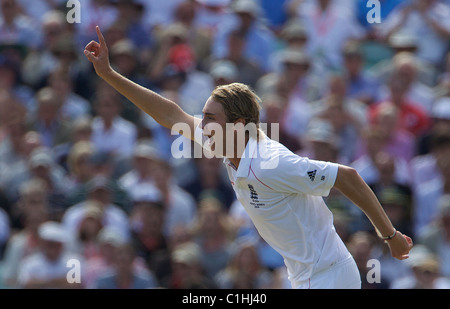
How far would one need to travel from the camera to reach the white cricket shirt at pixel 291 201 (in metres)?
3.31

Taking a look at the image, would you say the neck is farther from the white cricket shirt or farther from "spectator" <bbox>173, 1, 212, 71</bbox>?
"spectator" <bbox>173, 1, 212, 71</bbox>

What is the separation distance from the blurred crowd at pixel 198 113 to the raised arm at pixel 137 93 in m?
2.40

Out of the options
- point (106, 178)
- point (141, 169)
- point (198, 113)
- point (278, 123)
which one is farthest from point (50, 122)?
point (278, 123)

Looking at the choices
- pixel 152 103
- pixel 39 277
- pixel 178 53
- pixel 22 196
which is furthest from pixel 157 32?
pixel 152 103

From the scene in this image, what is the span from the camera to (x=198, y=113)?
23.9 ft

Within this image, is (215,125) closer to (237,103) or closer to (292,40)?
(237,103)

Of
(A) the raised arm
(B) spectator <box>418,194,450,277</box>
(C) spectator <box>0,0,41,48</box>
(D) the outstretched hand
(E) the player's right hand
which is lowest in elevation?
(B) spectator <box>418,194,450,277</box>

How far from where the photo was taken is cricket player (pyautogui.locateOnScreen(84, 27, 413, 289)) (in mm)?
3324

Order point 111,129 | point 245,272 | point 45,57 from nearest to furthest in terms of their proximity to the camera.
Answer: point 245,272 → point 111,129 → point 45,57

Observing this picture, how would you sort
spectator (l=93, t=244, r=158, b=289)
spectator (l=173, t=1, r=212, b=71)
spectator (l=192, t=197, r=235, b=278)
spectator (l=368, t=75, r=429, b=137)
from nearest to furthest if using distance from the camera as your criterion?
spectator (l=93, t=244, r=158, b=289), spectator (l=192, t=197, r=235, b=278), spectator (l=368, t=75, r=429, b=137), spectator (l=173, t=1, r=212, b=71)

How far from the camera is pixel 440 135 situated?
262 inches

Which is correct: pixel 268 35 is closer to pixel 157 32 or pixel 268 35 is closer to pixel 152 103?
pixel 157 32

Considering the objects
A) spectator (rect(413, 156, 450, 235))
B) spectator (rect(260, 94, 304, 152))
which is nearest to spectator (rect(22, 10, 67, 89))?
spectator (rect(260, 94, 304, 152))

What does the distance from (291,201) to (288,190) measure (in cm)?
12
